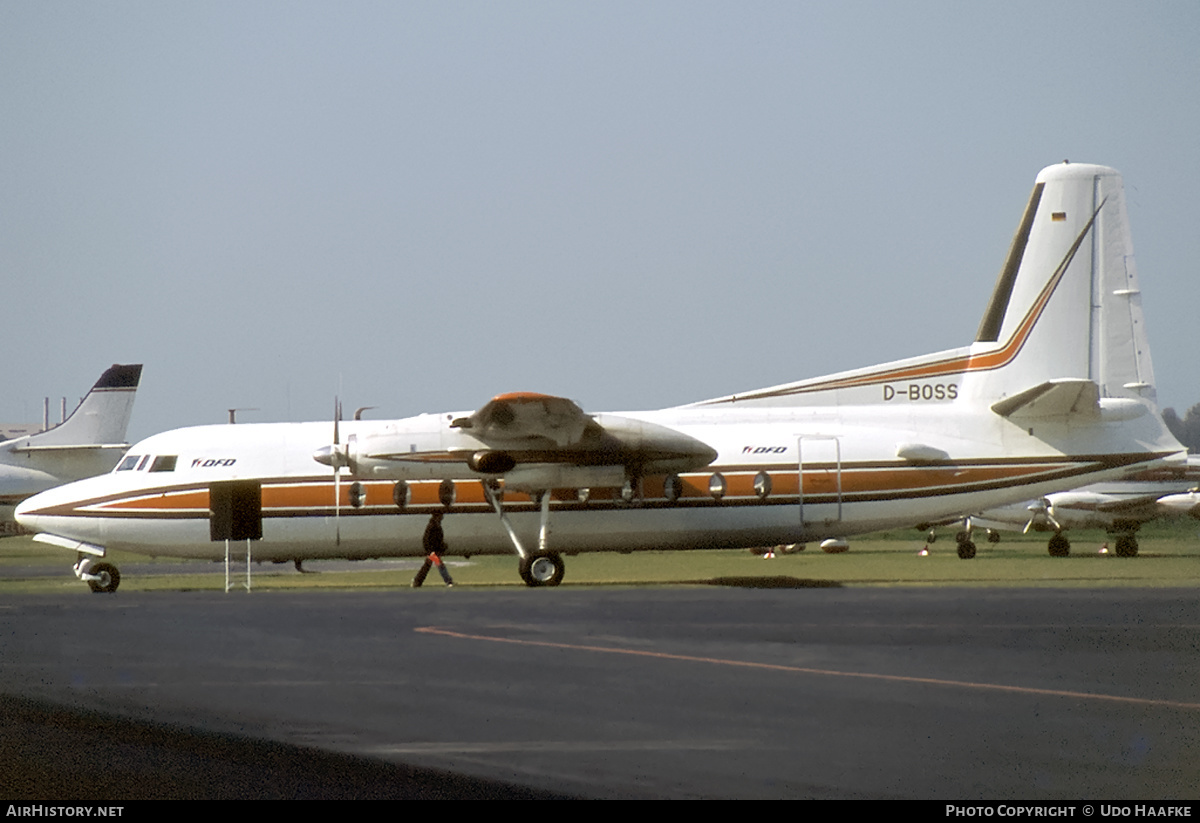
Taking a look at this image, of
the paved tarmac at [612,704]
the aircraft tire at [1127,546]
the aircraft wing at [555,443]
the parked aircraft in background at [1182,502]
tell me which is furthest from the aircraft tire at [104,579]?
the parked aircraft in background at [1182,502]

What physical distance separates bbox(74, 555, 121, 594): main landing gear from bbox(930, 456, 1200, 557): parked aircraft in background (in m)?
24.2

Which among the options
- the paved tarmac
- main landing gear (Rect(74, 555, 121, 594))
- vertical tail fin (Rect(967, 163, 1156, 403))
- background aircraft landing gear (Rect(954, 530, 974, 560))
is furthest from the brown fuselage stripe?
background aircraft landing gear (Rect(954, 530, 974, 560))

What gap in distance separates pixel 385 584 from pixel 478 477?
15.0 ft

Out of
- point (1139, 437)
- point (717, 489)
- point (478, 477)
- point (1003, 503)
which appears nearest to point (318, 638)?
point (478, 477)

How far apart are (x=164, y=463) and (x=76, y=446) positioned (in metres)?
19.9

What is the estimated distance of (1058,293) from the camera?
26750 mm

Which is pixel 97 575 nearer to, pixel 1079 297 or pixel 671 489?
pixel 671 489

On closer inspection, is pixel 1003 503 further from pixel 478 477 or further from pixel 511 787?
pixel 511 787

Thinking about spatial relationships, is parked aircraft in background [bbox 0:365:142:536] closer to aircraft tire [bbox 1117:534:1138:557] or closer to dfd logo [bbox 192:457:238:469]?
dfd logo [bbox 192:457:238:469]

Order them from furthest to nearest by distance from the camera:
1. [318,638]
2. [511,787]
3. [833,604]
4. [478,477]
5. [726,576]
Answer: [726,576] → [478,477] → [833,604] → [318,638] → [511,787]

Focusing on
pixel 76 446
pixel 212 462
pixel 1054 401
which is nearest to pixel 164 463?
pixel 212 462

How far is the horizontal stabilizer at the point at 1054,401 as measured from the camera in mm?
24344

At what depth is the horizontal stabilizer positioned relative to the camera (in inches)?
958

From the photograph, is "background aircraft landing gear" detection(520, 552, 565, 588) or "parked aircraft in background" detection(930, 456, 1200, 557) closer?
"background aircraft landing gear" detection(520, 552, 565, 588)
